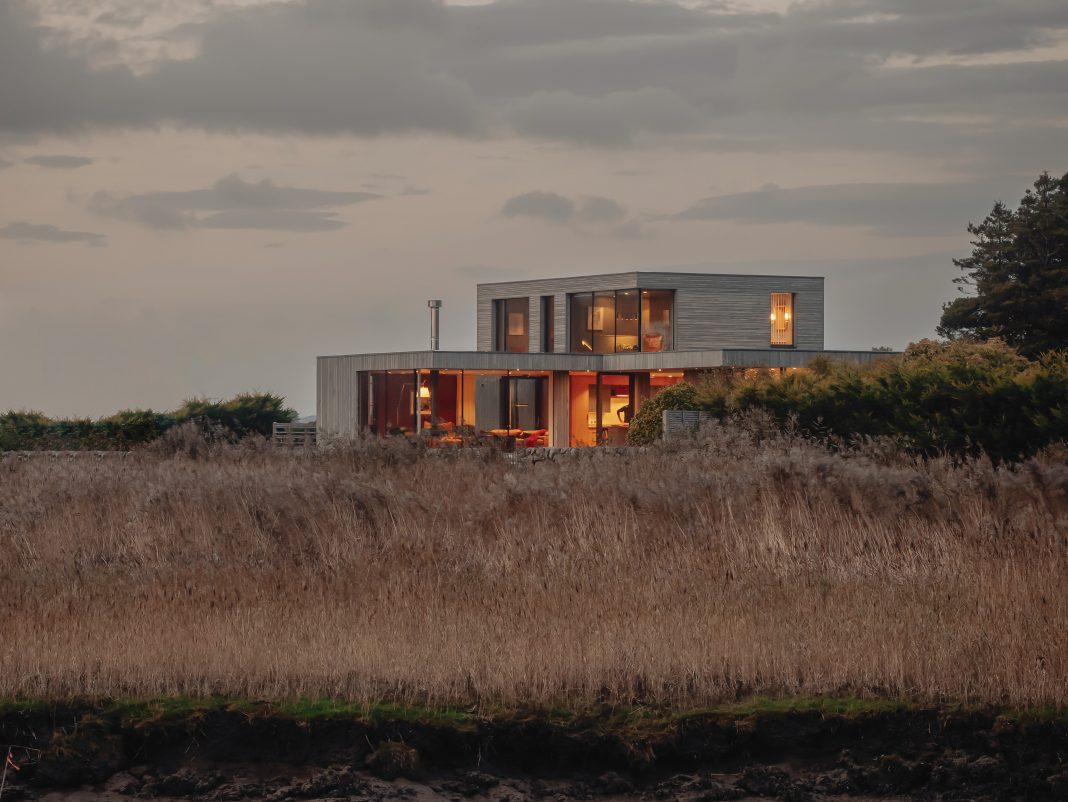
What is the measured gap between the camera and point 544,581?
34.8 ft

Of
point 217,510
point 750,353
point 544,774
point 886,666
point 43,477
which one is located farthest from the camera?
point 750,353

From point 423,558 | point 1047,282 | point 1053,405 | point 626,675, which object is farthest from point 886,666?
point 1047,282

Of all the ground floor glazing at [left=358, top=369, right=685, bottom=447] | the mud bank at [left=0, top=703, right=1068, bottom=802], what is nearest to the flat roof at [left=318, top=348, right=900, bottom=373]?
the ground floor glazing at [left=358, top=369, right=685, bottom=447]

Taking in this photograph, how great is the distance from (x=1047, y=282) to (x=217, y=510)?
1616 inches

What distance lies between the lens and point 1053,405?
19922 mm

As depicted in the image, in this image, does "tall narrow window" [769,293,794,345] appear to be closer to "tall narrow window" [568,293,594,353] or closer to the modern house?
the modern house

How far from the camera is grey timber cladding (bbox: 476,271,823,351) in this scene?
40.0 m

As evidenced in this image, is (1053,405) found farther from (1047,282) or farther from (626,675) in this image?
(1047,282)

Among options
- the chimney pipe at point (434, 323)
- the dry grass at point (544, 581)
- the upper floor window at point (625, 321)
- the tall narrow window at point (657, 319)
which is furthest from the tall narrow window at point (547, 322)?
the dry grass at point (544, 581)

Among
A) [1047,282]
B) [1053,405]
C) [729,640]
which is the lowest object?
[729,640]

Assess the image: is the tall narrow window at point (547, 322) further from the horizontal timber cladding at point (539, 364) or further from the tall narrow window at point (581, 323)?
the horizontal timber cladding at point (539, 364)

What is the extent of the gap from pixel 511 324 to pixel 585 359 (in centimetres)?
633

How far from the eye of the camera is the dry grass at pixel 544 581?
321 inches

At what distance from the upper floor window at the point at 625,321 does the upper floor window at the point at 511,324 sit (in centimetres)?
267
